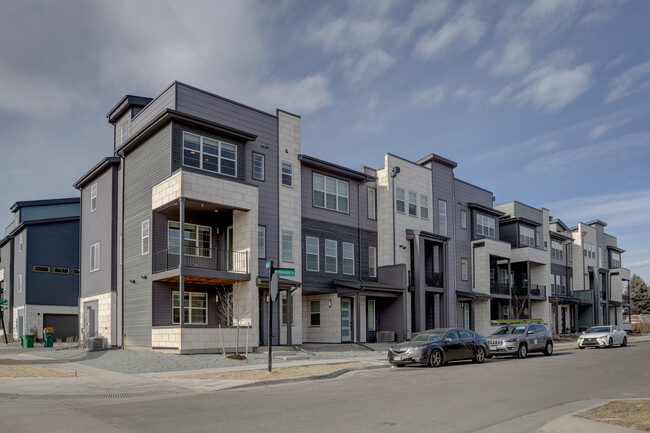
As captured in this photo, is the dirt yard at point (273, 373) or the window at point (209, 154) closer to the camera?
the dirt yard at point (273, 373)

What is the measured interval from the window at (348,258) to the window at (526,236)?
21.5 m

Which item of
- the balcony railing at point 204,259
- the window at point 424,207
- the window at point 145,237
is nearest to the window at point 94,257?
the window at point 145,237

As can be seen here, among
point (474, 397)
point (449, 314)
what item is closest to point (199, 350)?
point (474, 397)

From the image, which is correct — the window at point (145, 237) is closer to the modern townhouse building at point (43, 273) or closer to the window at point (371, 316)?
the window at point (371, 316)

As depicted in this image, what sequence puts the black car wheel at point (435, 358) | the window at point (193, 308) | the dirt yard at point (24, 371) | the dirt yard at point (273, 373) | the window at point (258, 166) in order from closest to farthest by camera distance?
the dirt yard at point (273, 373), the dirt yard at point (24, 371), the black car wheel at point (435, 358), the window at point (193, 308), the window at point (258, 166)

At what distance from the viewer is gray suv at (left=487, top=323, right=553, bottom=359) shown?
26.1 m

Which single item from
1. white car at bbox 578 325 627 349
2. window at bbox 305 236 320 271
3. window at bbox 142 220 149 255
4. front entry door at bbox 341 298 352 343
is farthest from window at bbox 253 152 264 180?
white car at bbox 578 325 627 349

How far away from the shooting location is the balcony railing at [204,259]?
2662 cm

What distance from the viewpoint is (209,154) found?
27047 millimetres

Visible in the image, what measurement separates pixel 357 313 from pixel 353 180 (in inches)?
315

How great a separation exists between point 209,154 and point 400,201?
14.2m

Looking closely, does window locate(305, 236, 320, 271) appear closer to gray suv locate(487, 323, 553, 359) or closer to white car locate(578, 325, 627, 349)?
gray suv locate(487, 323, 553, 359)

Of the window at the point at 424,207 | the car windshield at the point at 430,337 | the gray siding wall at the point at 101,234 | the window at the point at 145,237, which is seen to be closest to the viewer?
the car windshield at the point at 430,337

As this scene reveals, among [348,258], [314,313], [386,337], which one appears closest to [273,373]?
[314,313]
